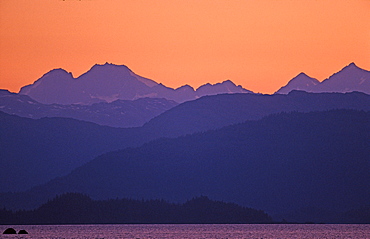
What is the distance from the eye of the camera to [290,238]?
604ft

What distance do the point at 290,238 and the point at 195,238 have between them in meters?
21.5

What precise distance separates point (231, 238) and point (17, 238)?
47.1 meters

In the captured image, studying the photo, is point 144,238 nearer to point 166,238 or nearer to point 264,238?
point 166,238

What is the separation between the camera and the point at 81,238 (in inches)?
7328

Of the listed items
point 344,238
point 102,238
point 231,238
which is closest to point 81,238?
point 102,238

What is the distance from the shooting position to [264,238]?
183250 mm

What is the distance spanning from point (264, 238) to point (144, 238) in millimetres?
26929

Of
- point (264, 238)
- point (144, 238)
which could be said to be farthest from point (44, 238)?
point (264, 238)

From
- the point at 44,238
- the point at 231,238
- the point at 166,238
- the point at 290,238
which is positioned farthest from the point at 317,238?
the point at 44,238

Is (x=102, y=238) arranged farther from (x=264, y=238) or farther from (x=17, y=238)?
(x=264, y=238)

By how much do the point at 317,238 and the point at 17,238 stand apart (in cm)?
6676

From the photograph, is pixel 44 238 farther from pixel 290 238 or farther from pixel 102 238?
pixel 290 238

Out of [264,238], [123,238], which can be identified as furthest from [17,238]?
[264,238]

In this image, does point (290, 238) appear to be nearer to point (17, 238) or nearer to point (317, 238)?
point (317, 238)
